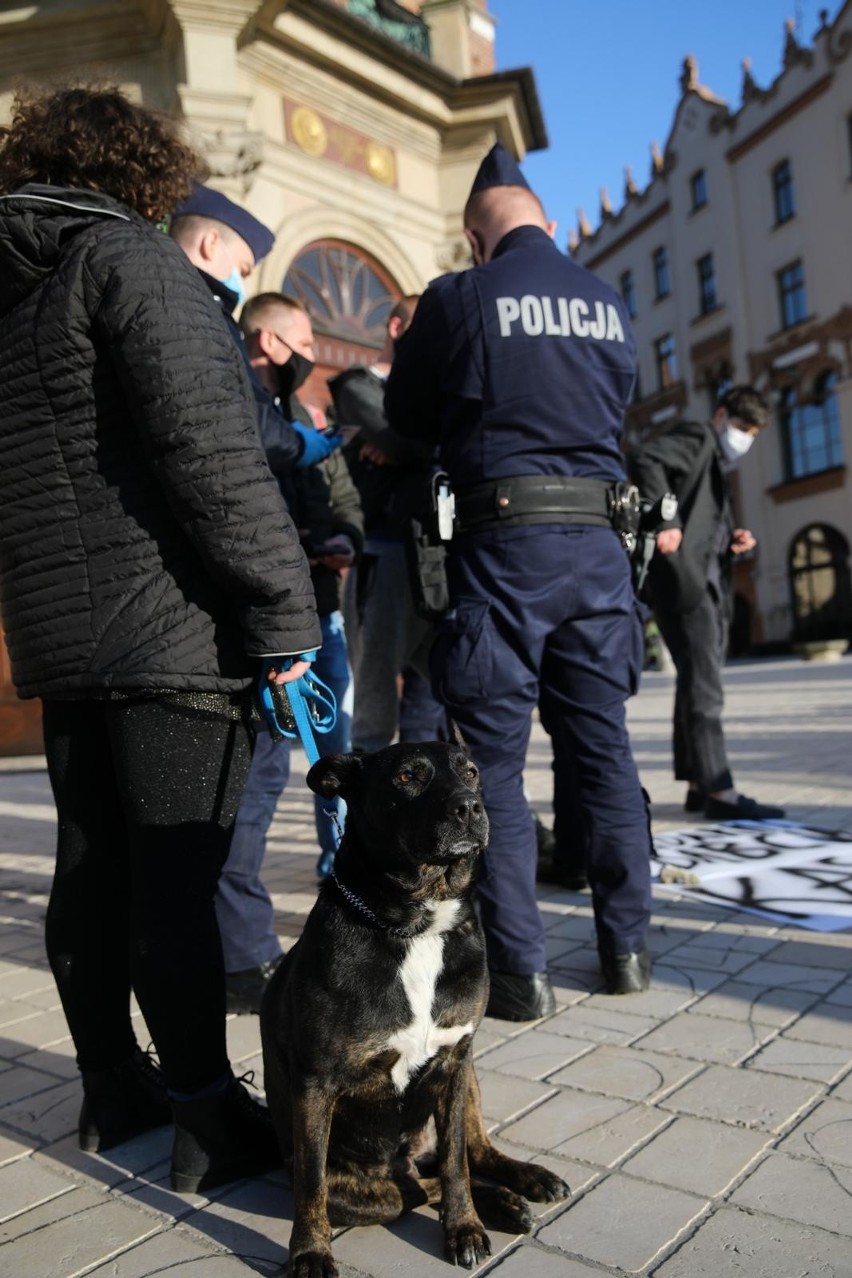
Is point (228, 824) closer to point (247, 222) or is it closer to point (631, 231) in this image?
point (247, 222)

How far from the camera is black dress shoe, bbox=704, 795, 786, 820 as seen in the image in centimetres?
545

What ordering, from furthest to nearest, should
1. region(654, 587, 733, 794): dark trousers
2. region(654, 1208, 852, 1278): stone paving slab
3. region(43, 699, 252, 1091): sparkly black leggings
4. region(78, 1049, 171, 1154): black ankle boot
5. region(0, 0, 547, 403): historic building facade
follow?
region(0, 0, 547, 403): historic building facade → region(654, 587, 733, 794): dark trousers → region(78, 1049, 171, 1154): black ankle boot → region(43, 699, 252, 1091): sparkly black leggings → region(654, 1208, 852, 1278): stone paving slab

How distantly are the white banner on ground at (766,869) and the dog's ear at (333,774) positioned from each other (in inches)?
89.2

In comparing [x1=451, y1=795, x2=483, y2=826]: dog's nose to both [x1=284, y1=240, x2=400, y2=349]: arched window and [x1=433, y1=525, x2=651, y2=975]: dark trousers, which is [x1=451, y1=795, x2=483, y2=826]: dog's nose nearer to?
[x1=433, y1=525, x2=651, y2=975]: dark trousers

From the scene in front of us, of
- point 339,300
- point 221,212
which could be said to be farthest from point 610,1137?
point 339,300

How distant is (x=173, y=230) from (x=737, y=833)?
12.1 feet

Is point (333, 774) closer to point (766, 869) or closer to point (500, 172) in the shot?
point (500, 172)

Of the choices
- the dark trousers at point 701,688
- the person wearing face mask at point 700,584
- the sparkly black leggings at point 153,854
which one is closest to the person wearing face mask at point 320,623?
the sparkly black leggings at point 153,854

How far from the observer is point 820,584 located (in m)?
31.4

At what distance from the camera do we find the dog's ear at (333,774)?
1.95m

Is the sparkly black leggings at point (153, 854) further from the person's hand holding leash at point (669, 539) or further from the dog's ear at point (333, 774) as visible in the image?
the person's hand holding leash at point (669, 539)

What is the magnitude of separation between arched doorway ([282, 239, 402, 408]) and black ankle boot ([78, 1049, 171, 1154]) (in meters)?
8.55

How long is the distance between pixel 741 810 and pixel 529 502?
10.0 ft

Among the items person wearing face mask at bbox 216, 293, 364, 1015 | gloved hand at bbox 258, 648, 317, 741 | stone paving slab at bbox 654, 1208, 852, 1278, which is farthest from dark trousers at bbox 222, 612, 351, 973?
stone paving slab at bbox 654, 1208, 852, 1278
